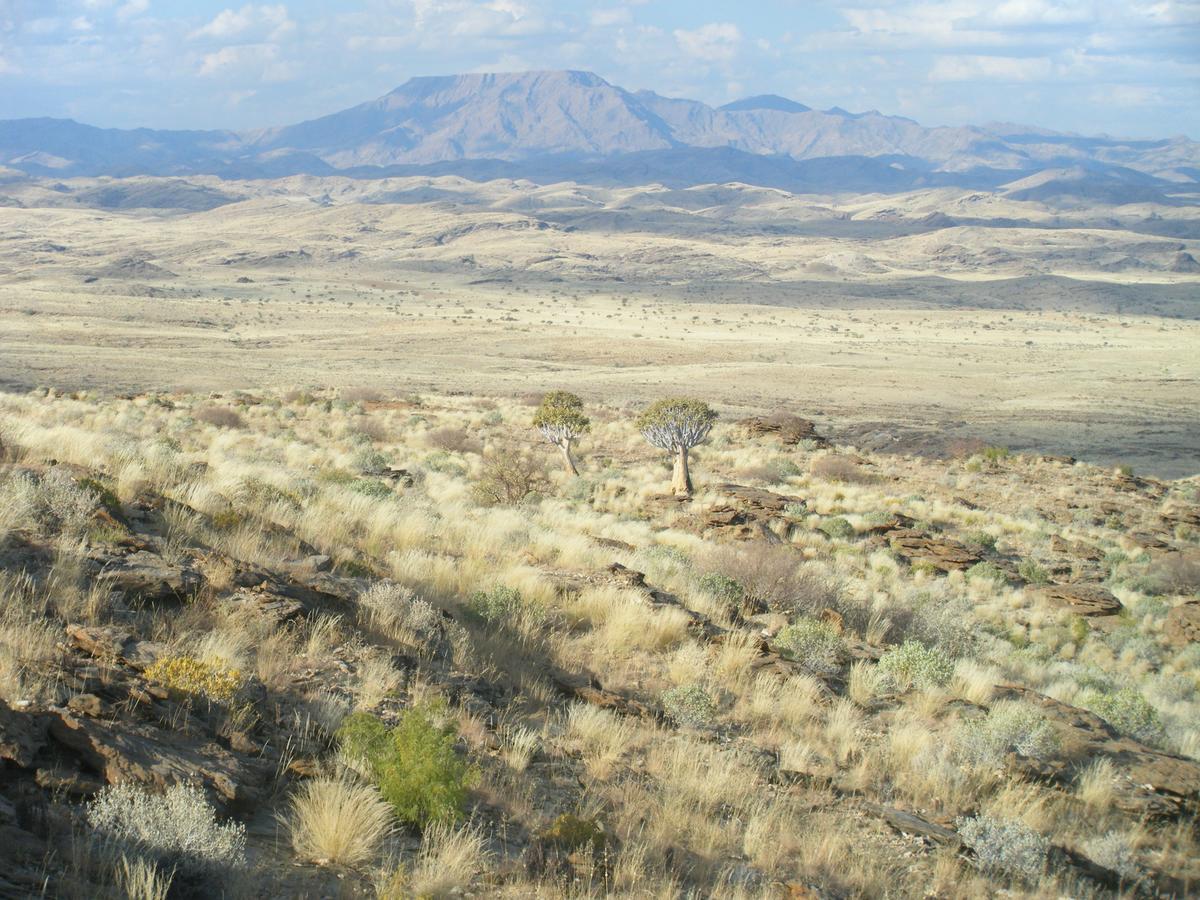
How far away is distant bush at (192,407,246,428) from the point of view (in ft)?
80.0

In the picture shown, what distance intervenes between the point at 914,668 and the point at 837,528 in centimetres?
1042

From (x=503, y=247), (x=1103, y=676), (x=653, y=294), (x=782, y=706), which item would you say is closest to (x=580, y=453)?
(x=1103, y=676)

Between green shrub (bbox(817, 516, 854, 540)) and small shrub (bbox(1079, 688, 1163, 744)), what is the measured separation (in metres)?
9.39

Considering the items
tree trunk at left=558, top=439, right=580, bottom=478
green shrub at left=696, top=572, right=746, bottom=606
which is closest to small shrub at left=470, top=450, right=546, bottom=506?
tree trunk at left=558, top=439, right=580, bottom=478

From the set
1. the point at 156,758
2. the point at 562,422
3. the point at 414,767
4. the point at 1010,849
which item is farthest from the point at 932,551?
the point at 156,758

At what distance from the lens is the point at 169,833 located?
3422 mm

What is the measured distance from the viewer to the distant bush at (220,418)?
24.4 m

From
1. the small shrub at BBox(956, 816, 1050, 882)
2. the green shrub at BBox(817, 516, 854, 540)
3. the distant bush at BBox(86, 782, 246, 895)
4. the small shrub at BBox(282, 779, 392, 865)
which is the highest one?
the distant bush at BBox(86, 782, 246, 895)

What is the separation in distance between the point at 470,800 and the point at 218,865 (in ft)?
4.58

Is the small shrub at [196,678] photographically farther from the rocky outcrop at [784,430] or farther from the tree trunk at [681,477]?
the rocky outcrop at [784,430]

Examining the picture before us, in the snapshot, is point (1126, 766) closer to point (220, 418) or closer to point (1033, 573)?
point (1033, 573)

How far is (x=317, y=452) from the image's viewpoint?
A: 19.7m

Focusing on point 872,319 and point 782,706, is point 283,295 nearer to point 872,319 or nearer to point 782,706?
point 872,319

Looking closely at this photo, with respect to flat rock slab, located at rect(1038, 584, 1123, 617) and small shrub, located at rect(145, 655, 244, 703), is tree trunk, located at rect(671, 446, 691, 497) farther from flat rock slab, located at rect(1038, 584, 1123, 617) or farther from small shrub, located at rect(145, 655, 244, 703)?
small shrub, located at rect(145, 655, 244, 703)
